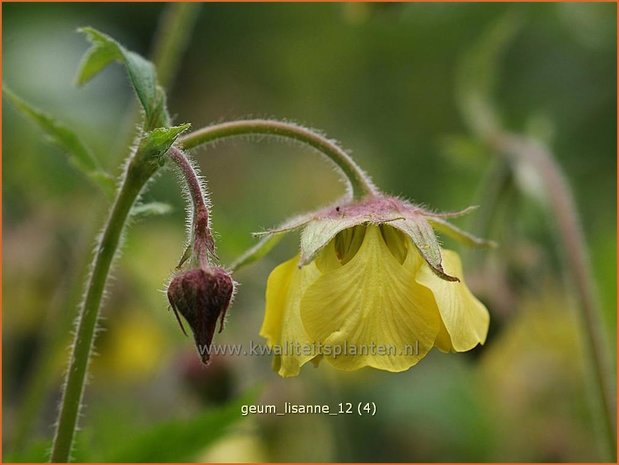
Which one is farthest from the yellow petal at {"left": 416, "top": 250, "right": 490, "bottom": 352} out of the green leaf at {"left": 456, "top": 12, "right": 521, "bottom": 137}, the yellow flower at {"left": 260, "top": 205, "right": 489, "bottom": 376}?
the green leaf at {"left": 456, "top": 12, "right": 521, "bottom": 137}

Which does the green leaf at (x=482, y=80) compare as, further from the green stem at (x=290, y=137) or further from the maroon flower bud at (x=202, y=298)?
the maroon flower bud at (x=202, y=298)

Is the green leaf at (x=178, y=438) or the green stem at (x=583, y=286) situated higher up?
the green stem at (x=583, y=286)

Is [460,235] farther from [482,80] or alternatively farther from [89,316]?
[482,80]

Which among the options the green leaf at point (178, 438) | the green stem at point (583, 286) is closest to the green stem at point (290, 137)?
the green leaf at point (178, 438)

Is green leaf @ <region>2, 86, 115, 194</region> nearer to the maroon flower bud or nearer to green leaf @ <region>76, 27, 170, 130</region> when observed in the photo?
green leaf @ <region>76, 27, 170, 130</region>

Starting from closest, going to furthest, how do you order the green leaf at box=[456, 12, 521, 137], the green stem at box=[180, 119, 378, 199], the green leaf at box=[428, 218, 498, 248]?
the green stem at box=[180, 119, 378, 199]
the green leaf at box=[428, 218, 498, 248]
the green leaf at box=[456, 12, 521, 137]

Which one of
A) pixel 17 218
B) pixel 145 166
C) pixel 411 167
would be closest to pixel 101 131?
pixel 17 218

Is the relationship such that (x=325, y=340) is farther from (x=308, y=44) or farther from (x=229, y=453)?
(x=308, y=44)
